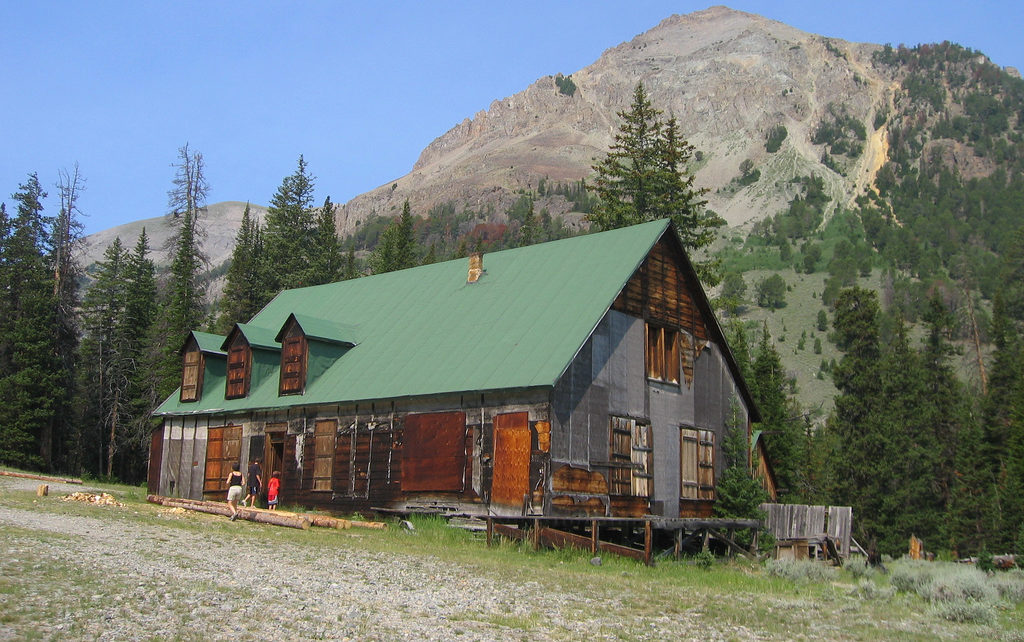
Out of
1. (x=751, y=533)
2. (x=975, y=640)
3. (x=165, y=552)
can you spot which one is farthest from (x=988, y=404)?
(x=165, y=552)

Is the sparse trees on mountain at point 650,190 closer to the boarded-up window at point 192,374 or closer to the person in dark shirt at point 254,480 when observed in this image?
the boarded-up window at point 192,374

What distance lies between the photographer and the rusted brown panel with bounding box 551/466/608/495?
964 inches

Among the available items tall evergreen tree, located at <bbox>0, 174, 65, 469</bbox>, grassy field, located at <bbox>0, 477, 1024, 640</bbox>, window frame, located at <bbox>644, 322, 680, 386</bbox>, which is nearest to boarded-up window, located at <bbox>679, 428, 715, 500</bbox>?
window frame, located at <bbox>644, 322, 680, 386</bbox>

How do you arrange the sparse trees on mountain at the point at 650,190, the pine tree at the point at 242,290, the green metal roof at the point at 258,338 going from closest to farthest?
the green metal roof at the point at 258,338, the sparse trees on mountain at the point at 650,190, the pine tree at the point at 242,290

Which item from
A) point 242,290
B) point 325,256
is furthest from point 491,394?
point 325,256

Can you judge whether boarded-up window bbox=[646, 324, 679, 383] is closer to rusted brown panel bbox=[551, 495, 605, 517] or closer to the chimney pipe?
rusted brown panel bbox=[551, 495, 605, 517]

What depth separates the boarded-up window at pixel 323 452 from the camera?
29.5 meters

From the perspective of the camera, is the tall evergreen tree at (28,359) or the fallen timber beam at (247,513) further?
the tall evergreen tree at (28,359)

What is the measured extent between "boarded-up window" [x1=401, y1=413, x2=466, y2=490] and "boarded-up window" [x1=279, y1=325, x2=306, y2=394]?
17.4 feet

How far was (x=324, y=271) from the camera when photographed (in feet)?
234

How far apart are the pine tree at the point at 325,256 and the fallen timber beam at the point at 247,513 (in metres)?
41.3

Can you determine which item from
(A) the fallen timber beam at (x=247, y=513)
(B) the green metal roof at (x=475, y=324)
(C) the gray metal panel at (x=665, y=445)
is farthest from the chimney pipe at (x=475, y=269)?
(A) the fallen timber beam at (x=247, y=513)

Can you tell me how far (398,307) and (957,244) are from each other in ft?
578

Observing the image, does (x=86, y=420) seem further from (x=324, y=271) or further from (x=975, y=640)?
(x=975, y=640)
